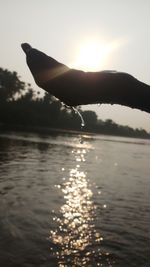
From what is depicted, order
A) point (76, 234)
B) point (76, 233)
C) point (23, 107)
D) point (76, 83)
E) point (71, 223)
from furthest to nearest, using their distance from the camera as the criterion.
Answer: point (23, 107), point (71, 223), point (76, 233), point (76, 234), point (76, 83)

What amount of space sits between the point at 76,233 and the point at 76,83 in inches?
422

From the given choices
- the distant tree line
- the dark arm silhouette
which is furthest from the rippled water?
the distant tree line

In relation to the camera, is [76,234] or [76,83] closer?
[76,83]

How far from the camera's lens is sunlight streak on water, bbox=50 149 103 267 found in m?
10.3

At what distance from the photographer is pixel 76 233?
12.2m

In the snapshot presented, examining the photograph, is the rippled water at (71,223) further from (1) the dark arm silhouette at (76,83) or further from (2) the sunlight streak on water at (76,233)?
(1) the dark arm silhouette at (76,83)

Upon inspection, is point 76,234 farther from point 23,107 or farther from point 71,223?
point 23,107

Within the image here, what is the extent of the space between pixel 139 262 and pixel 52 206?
6142 mm

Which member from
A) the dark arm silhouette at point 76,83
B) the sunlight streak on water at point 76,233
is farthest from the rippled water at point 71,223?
the dark arm silhouette at point 76,83

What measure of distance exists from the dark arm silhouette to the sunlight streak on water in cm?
829

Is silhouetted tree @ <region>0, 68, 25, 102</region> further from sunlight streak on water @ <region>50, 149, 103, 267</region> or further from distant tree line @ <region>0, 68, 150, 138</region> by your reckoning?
sunlight streak on water @ <region>50, 149, 103, 267</region>

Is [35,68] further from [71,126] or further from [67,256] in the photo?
[71,126]

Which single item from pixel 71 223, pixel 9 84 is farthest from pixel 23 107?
pixel 71 223

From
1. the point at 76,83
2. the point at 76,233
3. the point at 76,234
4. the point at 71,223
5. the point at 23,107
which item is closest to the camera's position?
the point at 76,83
